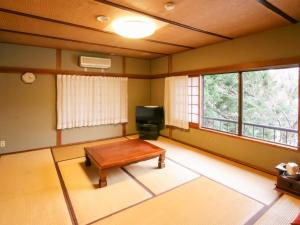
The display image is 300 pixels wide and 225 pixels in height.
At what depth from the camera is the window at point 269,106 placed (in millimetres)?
3746

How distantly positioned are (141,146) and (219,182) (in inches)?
55.2

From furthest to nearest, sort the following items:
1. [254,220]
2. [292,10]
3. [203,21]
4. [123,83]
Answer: [123,83] < [203,21] < [292,10] < [254,220]

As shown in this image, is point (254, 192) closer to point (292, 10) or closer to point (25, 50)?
point (292, 10)

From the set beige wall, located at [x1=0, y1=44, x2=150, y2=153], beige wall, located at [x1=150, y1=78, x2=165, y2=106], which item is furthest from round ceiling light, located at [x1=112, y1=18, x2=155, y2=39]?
beige wall, located at [x1=150, y1=78, x2=165, y2=106]

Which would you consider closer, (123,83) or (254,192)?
(254,192)

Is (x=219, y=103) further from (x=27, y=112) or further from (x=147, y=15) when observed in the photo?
(x=27, y=112)

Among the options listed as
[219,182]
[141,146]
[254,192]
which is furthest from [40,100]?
[254,192]

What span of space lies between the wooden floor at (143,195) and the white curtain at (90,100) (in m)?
1.31

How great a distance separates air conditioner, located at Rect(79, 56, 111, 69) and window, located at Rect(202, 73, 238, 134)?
2446 millimetres

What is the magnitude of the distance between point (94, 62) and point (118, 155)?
8.61ft

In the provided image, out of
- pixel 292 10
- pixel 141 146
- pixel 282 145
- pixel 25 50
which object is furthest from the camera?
pixel 25 50

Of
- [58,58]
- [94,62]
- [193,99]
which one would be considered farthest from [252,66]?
[58,58]

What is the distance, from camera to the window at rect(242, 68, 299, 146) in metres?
3.75

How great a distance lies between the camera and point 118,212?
2.02 meters
